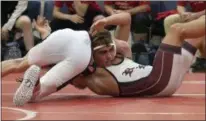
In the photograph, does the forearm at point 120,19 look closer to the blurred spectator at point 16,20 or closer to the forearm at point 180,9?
the forearm at point 180,9

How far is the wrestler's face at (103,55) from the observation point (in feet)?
11.6

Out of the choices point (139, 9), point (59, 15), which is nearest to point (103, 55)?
point (59, 15)

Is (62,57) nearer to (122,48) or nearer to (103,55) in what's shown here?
(103,55)

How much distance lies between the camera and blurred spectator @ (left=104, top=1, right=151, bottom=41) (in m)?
6.53

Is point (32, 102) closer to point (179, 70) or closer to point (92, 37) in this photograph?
point (92, 37)

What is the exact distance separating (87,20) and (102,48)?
2.87 metres

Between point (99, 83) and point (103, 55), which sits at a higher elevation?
point (103, 55)

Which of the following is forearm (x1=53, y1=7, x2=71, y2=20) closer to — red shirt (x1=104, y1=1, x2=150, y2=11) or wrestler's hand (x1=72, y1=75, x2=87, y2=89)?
red shirt (x1=104, y1=1, x2=150, y2=11)

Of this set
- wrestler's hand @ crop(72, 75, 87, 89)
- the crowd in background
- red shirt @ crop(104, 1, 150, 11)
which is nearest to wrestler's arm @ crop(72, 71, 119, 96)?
wrestler's hand @ crop(72, 75, 87, 89)

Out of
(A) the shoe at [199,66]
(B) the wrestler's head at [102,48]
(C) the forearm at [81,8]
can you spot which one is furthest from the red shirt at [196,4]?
(B) the wrestler's head at [102,48]

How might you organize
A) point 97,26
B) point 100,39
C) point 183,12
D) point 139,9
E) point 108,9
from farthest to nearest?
point 139,9
point 108,9
point 183,12
point 97,26
point 100,39

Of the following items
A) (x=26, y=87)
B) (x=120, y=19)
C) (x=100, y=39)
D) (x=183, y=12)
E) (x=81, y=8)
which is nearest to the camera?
(x=26, y=87)

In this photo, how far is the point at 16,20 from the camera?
6285 mm

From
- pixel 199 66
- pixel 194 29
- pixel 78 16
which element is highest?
pixel 194 29
